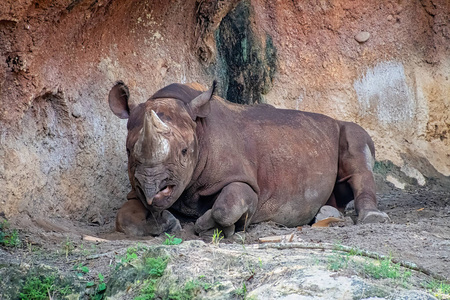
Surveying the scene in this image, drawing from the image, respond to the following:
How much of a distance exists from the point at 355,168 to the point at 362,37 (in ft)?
9.51

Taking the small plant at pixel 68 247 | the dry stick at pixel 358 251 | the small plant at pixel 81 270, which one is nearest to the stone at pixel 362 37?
the dry stick at pixel 358 251

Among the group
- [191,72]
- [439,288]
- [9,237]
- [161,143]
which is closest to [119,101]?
[161,143]

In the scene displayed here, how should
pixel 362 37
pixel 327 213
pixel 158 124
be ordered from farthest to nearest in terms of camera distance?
pixel 362 37 → pixel 327 213 → pixel 158 124

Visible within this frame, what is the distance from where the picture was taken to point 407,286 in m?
4.36

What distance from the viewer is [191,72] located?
10.1 m

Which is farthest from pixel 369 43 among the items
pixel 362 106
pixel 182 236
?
pixel 182 236

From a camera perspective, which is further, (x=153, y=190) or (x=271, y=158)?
(x=271, y=158)

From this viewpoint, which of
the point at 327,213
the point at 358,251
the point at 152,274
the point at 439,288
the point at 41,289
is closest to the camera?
the point at 439,288

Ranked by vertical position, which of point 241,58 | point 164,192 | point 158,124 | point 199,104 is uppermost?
point 241,58

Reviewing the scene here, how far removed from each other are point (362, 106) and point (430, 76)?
1.15 meters

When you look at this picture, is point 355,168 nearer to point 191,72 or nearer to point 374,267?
point 191,72

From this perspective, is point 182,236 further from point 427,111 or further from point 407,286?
point 427,111

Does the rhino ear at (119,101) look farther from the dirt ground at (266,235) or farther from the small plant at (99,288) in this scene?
the small plant at (99,288)

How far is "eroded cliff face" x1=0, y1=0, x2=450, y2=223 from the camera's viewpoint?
7.34m
